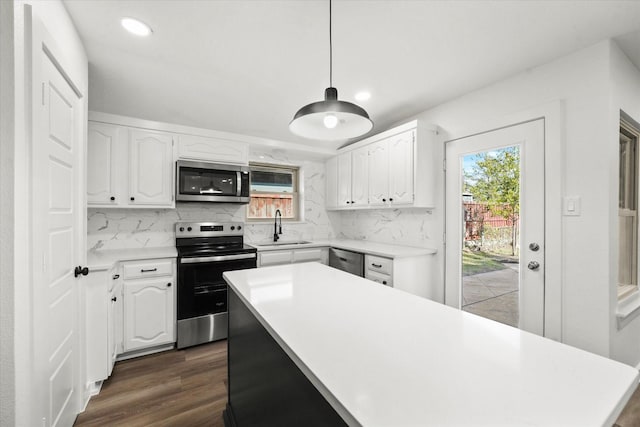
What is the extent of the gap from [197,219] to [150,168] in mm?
768

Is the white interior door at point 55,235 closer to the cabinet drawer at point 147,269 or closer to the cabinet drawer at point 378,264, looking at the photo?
the cabinet drawer at point 147,269

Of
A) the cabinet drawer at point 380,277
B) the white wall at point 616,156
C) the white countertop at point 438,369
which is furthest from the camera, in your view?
the cabinet drawer at point 380,277

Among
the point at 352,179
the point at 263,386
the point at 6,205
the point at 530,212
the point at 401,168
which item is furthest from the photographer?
the point at 352,179

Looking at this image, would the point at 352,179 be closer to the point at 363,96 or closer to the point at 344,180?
the point at 344,180

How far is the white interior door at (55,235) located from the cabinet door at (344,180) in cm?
272

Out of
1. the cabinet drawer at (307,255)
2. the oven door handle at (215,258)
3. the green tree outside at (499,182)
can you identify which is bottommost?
the cabinet drawer at (307,255)

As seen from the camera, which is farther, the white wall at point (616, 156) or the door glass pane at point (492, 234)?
the door glass pane at point (492, 234)

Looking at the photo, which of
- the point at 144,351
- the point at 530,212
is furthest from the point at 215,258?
the point at 530,212

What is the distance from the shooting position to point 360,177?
3557 millimetres

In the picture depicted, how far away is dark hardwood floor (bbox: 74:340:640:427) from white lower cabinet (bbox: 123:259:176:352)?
0.17 metres

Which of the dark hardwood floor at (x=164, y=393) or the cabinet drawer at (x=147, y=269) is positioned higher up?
the cabinet drawer at (x=147, y=269)

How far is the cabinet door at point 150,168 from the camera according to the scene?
279 cm

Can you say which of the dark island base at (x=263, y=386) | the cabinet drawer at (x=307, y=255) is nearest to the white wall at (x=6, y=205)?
the dark island base at (x=263, y=386)

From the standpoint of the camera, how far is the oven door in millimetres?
2682
